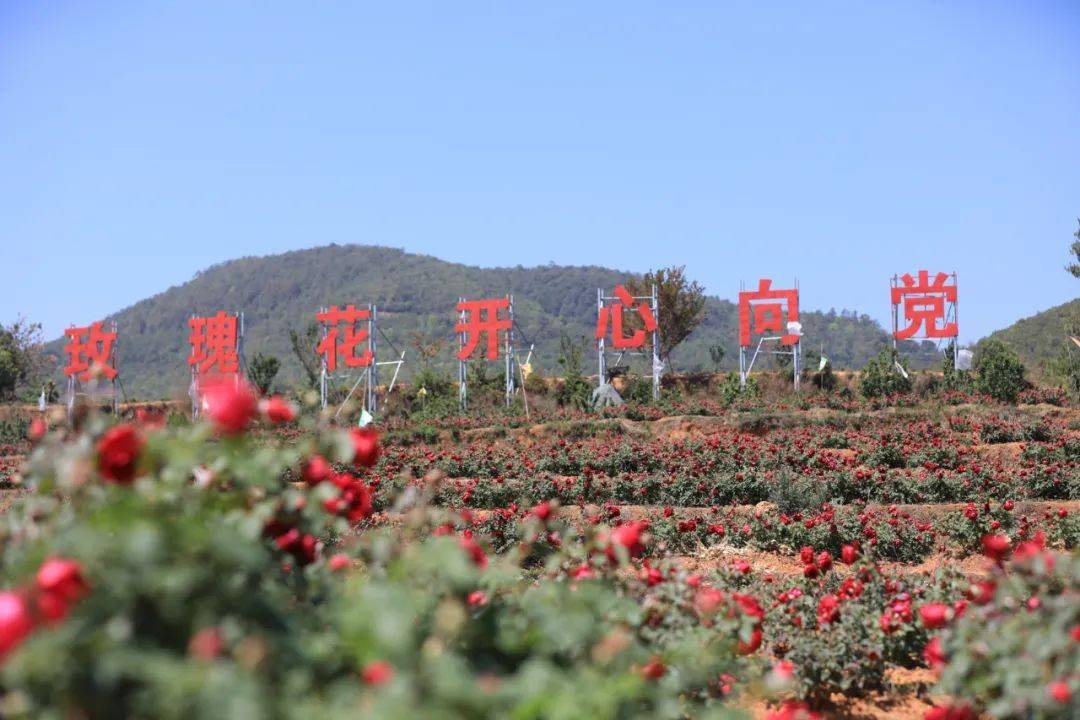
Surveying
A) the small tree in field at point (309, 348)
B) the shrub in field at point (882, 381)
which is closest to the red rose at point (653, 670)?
the shrub in field at point (882, 381)

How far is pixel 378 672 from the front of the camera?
134cm

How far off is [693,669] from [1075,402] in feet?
57.4

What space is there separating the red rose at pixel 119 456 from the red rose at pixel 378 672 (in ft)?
1.60

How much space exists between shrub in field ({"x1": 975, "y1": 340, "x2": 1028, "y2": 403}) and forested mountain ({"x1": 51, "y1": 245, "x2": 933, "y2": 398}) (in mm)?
33636

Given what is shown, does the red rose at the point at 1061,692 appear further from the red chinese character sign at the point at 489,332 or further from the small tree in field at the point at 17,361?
the small tree in field at the point at 17,361

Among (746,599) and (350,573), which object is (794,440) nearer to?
(746,599)

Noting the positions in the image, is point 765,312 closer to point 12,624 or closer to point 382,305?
point 12,624

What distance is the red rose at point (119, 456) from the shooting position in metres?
1.54

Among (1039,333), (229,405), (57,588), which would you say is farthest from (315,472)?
(1039,333)

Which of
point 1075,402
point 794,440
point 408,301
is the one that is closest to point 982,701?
point 794,440

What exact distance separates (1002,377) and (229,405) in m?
18.8

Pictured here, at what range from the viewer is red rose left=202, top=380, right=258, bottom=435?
1.63 meters

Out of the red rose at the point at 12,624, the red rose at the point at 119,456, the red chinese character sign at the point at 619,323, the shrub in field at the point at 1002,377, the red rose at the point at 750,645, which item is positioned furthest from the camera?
the red chinese character sign at the point at 619,323

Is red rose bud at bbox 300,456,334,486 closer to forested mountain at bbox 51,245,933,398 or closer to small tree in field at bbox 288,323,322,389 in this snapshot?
small tree in field at bbox 288,323,322,389
